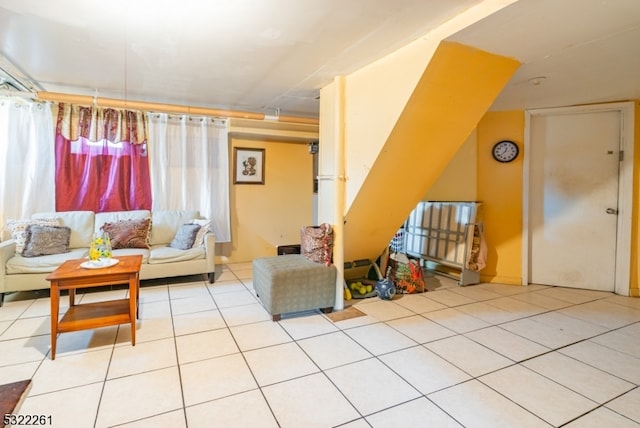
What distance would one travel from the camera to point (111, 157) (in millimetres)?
3906

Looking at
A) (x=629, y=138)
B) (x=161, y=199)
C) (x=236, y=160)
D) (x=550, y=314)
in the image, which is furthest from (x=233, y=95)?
(x=629, y=138)

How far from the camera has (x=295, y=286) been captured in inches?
110

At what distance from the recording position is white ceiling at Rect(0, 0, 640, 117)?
1.81 m

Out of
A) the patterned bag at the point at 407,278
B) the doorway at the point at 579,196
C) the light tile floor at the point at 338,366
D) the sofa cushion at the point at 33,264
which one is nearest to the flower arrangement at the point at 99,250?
the light tile floor at the point at 338,366

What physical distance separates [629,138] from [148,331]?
495 centimetres

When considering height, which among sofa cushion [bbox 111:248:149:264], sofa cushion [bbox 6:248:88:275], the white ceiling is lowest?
sofa cushion [bbox 6:248:88:275]

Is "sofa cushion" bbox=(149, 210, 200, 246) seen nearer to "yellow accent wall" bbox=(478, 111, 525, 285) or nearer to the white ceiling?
the white ceiling

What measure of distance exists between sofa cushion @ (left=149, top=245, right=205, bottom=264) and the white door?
392 cm

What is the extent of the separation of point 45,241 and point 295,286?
262cm

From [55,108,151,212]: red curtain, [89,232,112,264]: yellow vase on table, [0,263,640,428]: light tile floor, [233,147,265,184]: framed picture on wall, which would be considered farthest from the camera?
[233,147,265,184]: framed picture on wall

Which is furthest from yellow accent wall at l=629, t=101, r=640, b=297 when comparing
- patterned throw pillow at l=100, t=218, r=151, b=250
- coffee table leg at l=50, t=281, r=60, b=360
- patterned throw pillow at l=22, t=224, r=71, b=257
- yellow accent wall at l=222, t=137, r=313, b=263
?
patterned throw pillow at l=22, t=224, r=71, b=257

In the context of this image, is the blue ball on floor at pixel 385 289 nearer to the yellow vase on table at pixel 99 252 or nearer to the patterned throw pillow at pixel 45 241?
the yellow vase on table at pixel 99 252

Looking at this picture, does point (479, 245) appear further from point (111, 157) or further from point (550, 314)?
point (111, 157)

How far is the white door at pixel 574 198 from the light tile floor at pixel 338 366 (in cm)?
60
